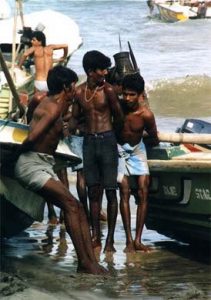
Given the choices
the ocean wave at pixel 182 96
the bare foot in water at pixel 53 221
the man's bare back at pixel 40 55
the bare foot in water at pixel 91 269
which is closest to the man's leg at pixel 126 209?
the bare foot in water at pixel 91 269

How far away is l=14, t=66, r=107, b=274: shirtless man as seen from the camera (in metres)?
6.65

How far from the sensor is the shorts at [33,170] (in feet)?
21.9

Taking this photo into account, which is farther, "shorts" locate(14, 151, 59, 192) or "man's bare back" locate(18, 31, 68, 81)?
"man's bare back" locate(18, 31, 68, 81)

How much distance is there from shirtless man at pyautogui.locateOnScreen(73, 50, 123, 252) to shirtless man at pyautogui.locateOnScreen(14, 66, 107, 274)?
59 cm

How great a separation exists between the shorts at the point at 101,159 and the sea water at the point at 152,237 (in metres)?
0.57

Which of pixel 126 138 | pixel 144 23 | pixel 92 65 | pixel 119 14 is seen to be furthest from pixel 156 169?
pixel 119 14

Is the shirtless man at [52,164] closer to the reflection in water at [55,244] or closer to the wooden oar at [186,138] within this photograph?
the reflection in water at [55,244]

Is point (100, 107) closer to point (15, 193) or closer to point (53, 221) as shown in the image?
point (15, 193)

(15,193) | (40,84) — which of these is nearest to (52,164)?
(15,193)

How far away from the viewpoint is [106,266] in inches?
286

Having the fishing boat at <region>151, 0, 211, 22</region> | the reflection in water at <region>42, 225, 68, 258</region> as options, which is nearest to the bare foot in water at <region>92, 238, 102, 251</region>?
the reflection in water at <region>42, 225, 68, 258</region>

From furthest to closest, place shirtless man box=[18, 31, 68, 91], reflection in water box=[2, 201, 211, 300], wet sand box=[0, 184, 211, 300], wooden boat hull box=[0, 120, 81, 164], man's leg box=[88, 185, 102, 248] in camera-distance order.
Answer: shirtless man box=[18, 31, 68, 91] < man's leg box=[88, 185, 102, 248] < wooden boat hull box=[0, 120, 81, 164] < reflection in water box=[2, 201, 211, 300] < wet sand box=[0, 184, 211, 300]

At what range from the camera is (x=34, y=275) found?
6766 mm

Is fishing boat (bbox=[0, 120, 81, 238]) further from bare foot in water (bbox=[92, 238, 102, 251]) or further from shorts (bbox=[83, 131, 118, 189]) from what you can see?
bare foot in water (bbox=[92, 238, 102, 251])
